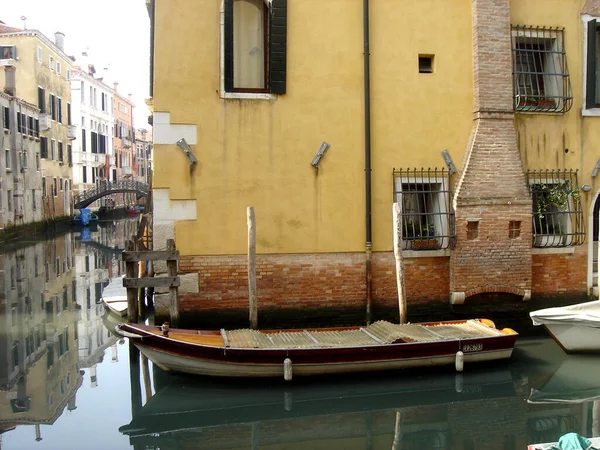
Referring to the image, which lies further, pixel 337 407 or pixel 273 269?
pixel 273 269

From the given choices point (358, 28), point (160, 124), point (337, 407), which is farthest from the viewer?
point (358, 28)

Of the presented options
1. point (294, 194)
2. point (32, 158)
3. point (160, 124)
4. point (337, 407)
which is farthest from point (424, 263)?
point (32, 158)

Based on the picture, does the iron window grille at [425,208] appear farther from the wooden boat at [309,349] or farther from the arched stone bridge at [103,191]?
the arched stone bridge at [103,191]

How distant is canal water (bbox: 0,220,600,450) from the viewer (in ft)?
18.9

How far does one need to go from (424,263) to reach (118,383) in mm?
4146

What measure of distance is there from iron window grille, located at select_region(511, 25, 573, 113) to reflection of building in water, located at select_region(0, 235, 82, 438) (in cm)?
679

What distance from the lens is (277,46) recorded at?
8148 millimetres

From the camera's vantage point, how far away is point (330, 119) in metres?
8.40

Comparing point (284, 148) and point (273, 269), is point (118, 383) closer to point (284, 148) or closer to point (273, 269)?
point (273, 269)

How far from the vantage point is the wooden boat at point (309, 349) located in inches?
266

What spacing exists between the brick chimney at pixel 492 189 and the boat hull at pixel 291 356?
4.67 ft

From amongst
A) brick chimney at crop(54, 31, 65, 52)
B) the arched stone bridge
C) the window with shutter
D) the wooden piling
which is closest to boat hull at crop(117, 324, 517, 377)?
the wooden piling

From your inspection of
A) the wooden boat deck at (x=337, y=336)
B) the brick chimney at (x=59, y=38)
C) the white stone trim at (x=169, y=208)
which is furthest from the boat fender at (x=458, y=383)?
the brick chimney at (x=59, y=38)

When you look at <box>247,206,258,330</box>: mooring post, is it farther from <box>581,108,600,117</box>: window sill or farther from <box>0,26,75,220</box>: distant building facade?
<box>0,26,75,220</box>: distant building facade
